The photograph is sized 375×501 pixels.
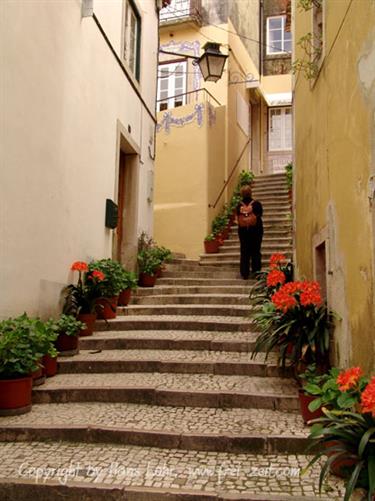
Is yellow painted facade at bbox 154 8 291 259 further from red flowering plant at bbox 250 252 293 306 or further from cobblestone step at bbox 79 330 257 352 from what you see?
cobblestone step at bbox 79 330 257 352

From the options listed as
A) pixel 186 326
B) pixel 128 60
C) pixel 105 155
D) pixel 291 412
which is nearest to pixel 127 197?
pixel 105 155

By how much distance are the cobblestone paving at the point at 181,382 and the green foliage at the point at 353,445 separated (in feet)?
4.74

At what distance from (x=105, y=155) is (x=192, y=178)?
13.6 ft

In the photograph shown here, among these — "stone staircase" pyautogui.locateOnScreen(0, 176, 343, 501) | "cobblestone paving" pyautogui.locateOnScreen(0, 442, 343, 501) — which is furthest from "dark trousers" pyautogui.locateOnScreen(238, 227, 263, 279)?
"cobblestone paving" pyautogui.locateOnScreen(0, 442, 343, 501)

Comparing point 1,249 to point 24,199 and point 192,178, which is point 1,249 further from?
point 192,178

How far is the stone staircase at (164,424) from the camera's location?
9.92 ft

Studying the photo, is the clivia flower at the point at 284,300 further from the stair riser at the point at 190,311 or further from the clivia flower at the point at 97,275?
the clivia flower at the point at 97,275

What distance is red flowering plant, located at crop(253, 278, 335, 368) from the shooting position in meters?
4.14

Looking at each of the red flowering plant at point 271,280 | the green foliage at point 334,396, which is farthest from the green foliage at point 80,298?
the green foliage at point 334,396

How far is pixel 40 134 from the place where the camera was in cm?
520

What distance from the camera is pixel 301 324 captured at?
14.1 feet

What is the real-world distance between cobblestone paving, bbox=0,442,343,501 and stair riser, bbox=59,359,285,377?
1.34 m

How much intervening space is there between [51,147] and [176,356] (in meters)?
2.75

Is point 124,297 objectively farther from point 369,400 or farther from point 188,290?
point 369,400
